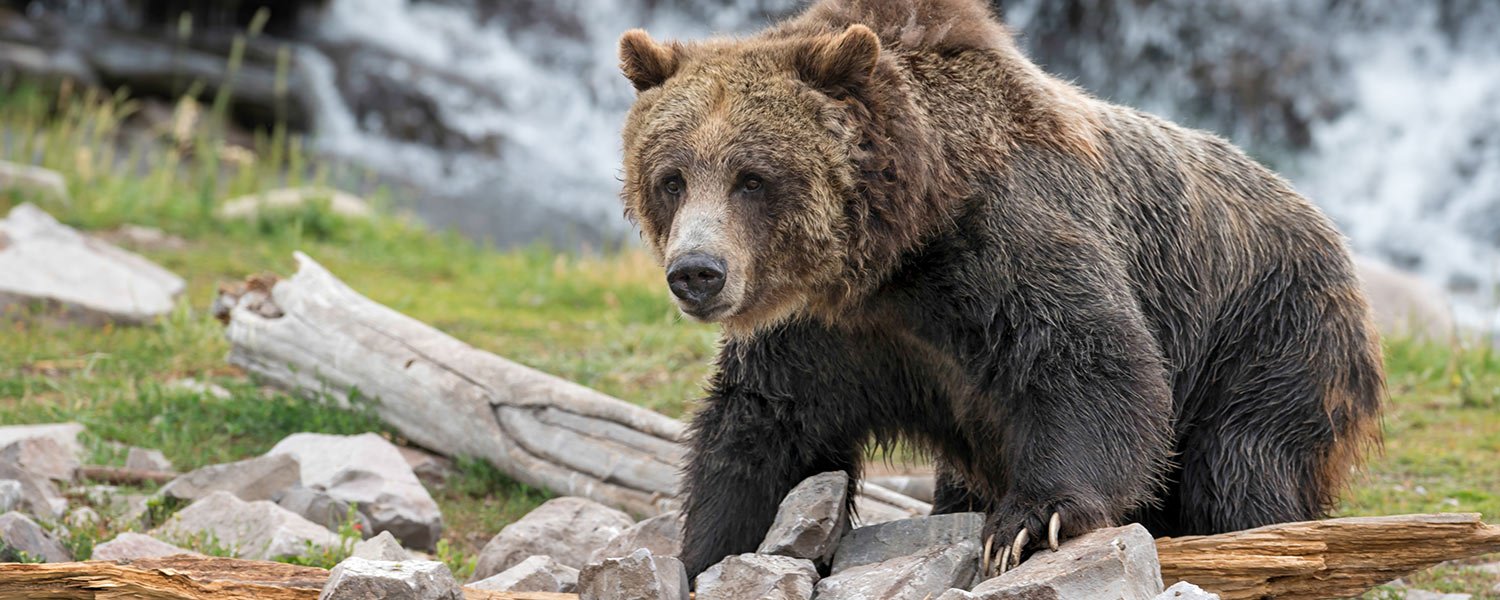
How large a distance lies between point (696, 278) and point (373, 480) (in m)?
1.99

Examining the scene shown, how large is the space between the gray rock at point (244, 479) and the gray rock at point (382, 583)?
191 centimetres

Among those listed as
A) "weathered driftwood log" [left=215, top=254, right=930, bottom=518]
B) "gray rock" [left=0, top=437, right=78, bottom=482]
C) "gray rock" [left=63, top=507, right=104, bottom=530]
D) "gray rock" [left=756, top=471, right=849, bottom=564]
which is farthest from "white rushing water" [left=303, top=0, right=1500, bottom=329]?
"gray rock" [left=756, top=471, right=849, bottom=564]

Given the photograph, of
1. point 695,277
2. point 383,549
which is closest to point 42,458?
point 383,549

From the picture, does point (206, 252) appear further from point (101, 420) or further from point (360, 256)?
point (101, 420)

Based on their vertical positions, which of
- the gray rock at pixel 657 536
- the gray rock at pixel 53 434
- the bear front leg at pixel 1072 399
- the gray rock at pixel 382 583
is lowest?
the gray rock at pixel 53 434

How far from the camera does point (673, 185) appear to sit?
406 centimetres

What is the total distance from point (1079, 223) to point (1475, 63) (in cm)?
1411

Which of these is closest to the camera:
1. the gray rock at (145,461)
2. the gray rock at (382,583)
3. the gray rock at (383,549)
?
the gray rock at (382,583)

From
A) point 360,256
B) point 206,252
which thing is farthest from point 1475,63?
point 206,252

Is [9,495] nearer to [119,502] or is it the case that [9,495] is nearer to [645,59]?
[119,502]

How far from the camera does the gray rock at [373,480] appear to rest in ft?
16.6

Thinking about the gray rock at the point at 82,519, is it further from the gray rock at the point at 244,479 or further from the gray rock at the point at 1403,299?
the gray rock at the point at 1403,299

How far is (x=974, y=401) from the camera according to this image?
13.8 feet

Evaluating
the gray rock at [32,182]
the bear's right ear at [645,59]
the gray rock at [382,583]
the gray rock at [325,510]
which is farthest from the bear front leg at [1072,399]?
the gray rock at [32,182]
